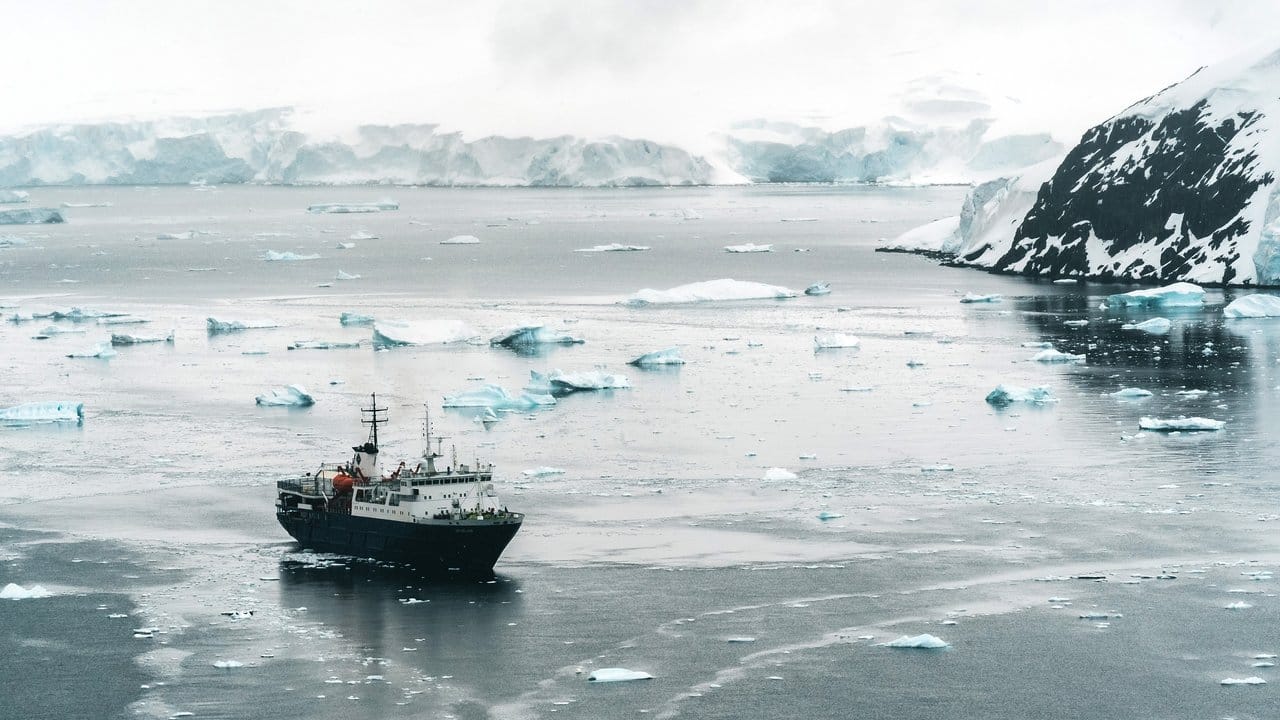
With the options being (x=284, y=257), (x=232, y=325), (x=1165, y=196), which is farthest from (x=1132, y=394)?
(x=284, y=257)

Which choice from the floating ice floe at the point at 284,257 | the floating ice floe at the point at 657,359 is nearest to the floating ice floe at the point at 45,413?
the floating ice floe at the point at 657,359

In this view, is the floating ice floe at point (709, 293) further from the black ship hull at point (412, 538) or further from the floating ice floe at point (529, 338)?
the black ship hull at point (412, 538)

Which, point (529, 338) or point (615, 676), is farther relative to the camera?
point (529, 338)

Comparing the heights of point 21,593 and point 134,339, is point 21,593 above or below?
below

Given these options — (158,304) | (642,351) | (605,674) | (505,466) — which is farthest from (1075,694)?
(158,304)

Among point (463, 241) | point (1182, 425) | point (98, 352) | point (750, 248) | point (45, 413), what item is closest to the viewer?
point (1182, 425)

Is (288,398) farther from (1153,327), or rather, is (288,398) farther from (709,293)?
A: (1153,327)

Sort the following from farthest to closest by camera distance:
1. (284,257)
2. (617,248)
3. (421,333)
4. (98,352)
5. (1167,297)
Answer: (617,248)
(284,257)
(1167,297)
(421,333)
(98,352)
